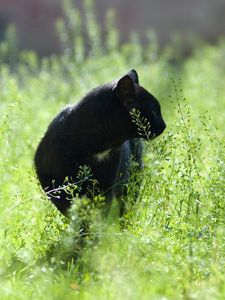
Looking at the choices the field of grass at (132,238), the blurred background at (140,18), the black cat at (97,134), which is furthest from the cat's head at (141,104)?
the blurred background at (140,18)

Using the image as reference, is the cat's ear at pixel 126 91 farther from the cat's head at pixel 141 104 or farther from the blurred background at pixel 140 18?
the blurred background at pixel 140 18

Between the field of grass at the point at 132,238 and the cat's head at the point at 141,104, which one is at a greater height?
the cat's head at the point at 141,104

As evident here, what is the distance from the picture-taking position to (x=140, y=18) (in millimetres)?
10500

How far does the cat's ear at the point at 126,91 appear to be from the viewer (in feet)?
12.8

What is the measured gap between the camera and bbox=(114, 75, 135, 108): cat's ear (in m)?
3.90

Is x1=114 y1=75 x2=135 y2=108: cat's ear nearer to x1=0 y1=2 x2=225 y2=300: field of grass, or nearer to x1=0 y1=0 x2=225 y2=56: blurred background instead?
x1=0 y1=2 x2=225 y2=300: field of grass

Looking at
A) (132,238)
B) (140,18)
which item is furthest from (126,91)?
(140,18)

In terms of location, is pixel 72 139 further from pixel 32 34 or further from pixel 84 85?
pixel 32 34

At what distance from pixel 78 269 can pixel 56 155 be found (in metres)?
0.77

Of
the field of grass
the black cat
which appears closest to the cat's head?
the black cat

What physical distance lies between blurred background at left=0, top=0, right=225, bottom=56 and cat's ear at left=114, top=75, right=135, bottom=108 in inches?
250

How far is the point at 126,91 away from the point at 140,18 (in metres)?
6.75

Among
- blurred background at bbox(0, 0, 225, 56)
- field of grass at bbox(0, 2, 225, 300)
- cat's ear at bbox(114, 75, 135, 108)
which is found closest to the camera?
field of grass at bbox(0, 2, 225, 300)

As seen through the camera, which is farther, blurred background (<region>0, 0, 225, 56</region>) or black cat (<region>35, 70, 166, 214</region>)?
blurred background (<region>0, 0, 225, 56</region>)
